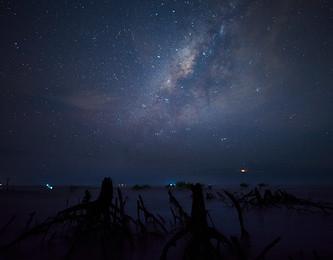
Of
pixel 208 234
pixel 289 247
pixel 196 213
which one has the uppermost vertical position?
pixel 196 213

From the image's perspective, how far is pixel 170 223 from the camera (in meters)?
7.58

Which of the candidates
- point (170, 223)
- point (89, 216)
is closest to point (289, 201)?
point (170, 223)

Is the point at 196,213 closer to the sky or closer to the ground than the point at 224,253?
closer to the sky

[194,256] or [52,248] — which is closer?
[194,256]

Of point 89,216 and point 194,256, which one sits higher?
point 89,216

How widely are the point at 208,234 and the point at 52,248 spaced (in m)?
3.00

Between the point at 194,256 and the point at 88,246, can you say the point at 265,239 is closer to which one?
the point at 194,256

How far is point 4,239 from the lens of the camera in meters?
5.31

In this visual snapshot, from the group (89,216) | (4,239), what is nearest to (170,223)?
(89,216)

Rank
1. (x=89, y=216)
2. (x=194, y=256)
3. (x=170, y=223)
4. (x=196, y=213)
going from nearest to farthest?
(x=194, y=256)
(x=196, y=213)
(x=89, y=216)
(x=170, y=223)

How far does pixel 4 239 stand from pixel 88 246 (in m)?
1.95

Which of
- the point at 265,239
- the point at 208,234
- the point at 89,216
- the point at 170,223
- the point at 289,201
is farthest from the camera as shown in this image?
the point at 289,201

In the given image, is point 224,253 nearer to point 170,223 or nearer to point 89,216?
point 89,216

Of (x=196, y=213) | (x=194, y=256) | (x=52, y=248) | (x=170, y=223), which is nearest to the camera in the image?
(x=194, y=256)
